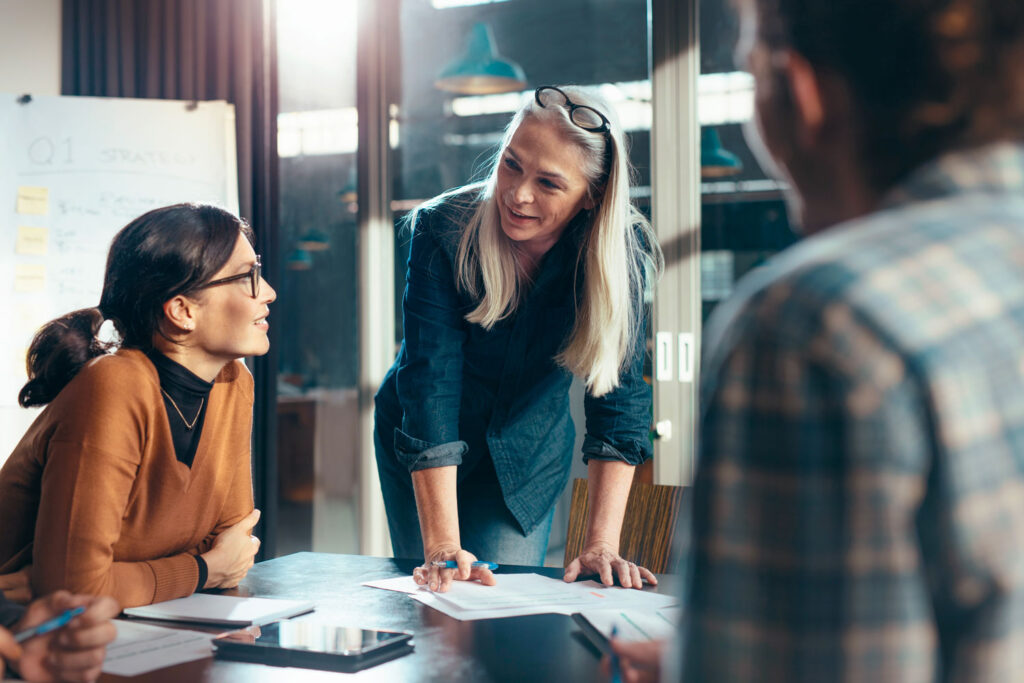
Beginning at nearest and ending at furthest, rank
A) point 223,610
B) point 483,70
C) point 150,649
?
1. point 150,649
2. point 223,610
3. point 483,70

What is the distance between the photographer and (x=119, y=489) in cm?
144

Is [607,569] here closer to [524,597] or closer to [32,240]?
[524,597]

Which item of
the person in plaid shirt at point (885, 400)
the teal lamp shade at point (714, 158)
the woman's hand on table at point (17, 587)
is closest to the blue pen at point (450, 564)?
the woman's hand on table at point (17, 587)

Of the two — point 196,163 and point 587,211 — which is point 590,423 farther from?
point 196,163

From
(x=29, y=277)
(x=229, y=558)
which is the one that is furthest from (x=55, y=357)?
(x=29, y=277)

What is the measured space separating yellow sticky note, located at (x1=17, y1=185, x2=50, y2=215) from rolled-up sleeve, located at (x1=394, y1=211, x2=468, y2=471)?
6.48ft

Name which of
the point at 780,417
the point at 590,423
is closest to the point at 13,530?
the point at 590,423

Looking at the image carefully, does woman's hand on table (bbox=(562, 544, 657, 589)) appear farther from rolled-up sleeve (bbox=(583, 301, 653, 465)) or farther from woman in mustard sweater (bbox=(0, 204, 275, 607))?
woman in mustard sweater (bbox=(0, 204, 275, 607))

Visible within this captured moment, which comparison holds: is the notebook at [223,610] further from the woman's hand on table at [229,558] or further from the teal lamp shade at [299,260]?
the teal lamp shade at [299,260]

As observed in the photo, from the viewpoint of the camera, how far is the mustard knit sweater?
54.0 inches

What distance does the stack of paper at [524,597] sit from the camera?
4.35ft

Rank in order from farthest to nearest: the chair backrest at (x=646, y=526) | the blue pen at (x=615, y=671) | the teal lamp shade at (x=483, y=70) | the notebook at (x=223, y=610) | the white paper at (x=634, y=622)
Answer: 1. the teal lamp shade at (x=483, y=70)
2. the chair backrest at (x=646, y=526)
3. the notebook at (x=223, y=610)
4. the white paper at (x=634, y=622)
5. the blue pen at (x=615, y=671)

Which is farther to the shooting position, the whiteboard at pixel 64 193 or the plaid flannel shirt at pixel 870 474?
the whiteboard at pixel 64 193

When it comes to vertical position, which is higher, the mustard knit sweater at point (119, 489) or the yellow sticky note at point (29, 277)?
the yellow sticky note at point (29, 277)
